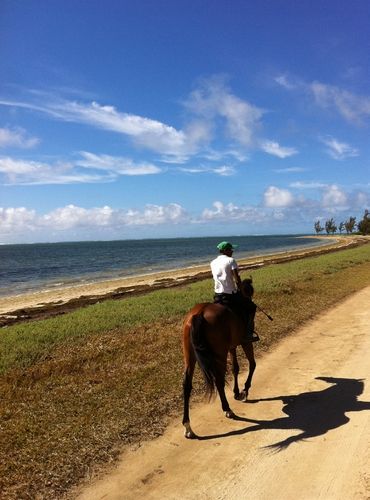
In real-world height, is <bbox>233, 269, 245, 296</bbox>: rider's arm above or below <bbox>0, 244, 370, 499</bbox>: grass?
above

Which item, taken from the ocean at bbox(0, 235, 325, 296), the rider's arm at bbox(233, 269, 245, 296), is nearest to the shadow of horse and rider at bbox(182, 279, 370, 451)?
the rider's arm at bbox(233, 269, 245, 296)

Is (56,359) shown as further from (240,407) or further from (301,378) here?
(301,378)

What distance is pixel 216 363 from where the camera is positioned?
5980 mm

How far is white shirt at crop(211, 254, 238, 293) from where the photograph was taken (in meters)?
7.03

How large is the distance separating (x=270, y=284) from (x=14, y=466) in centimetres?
1572

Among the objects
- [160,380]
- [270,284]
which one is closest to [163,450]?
[160,380]

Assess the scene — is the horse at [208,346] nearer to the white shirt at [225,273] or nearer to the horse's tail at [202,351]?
the horse's tail at [202,351]

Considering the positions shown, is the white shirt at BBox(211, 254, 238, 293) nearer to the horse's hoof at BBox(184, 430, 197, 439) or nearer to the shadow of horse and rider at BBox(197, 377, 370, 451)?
the shadow of horse and rider at BBox(197, 377, 370, 451)

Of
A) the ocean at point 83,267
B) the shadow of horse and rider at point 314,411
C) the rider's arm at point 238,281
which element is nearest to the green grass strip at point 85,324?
the rider's arm at point 238,281

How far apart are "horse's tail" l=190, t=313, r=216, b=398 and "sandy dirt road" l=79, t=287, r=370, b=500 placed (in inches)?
32.7

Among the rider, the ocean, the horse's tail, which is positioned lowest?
the ocean

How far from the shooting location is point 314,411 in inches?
253

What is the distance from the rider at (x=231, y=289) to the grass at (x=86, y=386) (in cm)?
161

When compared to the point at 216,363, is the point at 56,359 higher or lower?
lower
